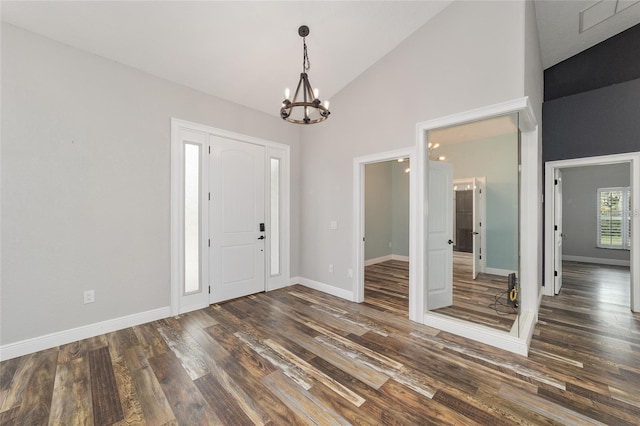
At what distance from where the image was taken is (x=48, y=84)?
2.59m

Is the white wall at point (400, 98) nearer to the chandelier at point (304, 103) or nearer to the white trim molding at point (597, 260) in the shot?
the chandelier at point (304, 103)

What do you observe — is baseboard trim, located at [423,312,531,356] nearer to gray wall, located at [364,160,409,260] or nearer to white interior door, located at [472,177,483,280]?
white interior door, located at [472,177,483,280]

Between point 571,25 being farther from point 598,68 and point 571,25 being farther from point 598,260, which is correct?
point 598,260

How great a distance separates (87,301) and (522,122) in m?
5.20

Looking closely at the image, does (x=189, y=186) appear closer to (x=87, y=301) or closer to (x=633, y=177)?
(x=87, y=301)

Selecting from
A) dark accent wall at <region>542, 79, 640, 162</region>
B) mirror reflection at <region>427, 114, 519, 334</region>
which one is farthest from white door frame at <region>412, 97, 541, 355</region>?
dark accent wall at <region>542, 79, 640, 162</region>

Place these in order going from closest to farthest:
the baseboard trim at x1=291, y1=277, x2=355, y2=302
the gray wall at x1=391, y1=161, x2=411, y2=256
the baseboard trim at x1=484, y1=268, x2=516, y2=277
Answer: the baseboard trim at x1=291, y1=277, x2=355, y2=302
the baseboard trim at x1=484, y1=268, x2=516, y2=277
the gray wall at x1=391, y1=161, x2=411, y2=256

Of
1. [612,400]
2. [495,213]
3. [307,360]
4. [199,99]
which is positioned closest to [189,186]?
[199,99]

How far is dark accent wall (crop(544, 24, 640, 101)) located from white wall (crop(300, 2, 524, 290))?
2.93 meters

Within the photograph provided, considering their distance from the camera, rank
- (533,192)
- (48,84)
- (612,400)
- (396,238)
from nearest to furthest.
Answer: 1. (612,400)
2. (48,84)
3. (533,192)
4. (396,238)

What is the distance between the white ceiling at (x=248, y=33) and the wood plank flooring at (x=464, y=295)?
11.5 ft

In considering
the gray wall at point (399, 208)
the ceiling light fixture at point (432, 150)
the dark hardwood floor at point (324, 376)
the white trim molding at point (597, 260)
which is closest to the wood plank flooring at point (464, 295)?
the dark hardwood floor at point (324, 376)

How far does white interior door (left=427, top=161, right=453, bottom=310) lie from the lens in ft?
11.0

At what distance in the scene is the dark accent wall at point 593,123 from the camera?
3596mm
